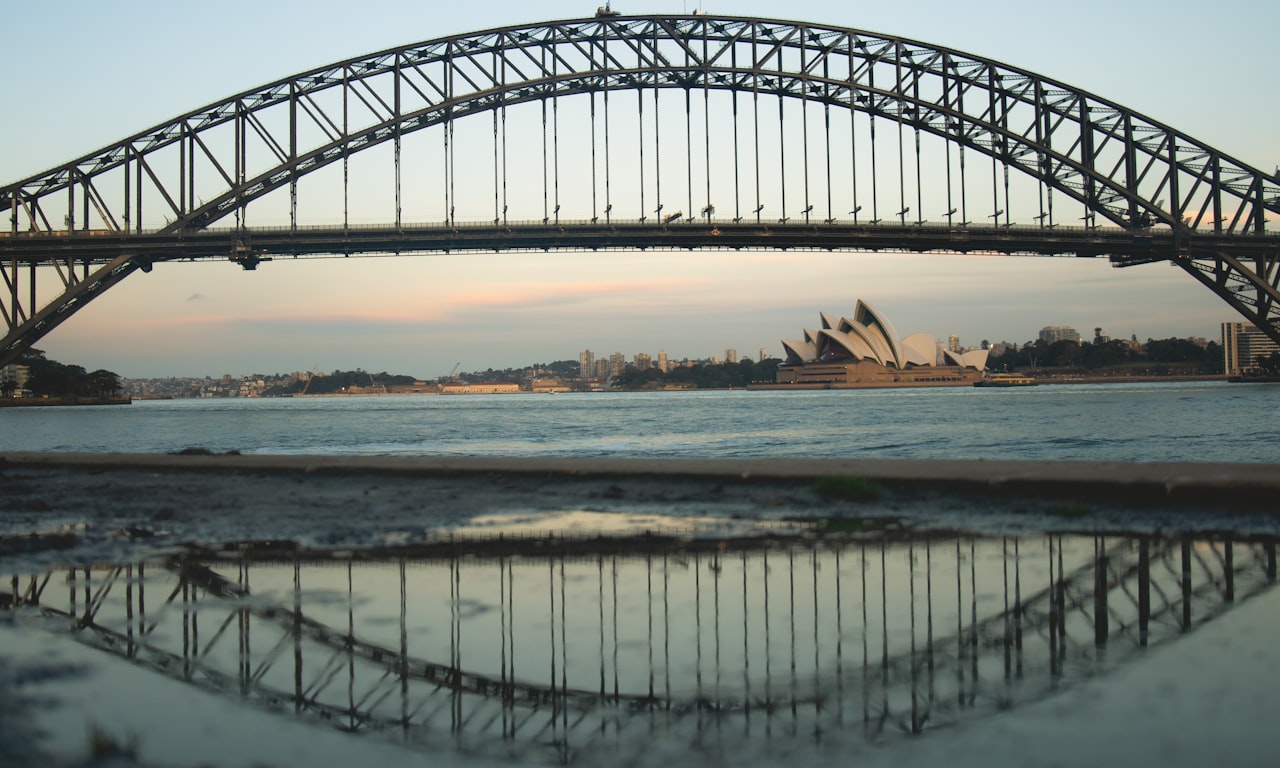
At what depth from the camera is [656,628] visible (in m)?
5.35

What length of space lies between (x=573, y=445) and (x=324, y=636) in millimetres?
23849

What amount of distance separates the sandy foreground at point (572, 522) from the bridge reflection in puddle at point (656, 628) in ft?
0.76

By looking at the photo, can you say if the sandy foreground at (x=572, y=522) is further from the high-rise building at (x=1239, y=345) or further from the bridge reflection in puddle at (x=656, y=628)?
the high-rise building at (x=1239, y=345)

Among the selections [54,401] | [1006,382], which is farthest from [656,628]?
[1006,382]

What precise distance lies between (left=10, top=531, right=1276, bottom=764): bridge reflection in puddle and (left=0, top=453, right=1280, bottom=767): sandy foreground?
23 cm

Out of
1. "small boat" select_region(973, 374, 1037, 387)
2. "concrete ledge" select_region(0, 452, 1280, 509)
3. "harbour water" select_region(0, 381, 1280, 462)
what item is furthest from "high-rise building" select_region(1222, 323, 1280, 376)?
"concrete ledge" select_region(0, 452, 1280, 509)

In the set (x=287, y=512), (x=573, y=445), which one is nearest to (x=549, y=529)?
(x=287, y=512)

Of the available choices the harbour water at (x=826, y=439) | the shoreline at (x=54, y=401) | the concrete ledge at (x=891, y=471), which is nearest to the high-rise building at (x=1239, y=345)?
the harbour water at (x=826, y=439)

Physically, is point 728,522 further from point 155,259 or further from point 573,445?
point 155,259

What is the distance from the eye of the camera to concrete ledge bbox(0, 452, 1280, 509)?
33.1 ft

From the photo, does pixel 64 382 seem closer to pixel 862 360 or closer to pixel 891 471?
pixel 862 360

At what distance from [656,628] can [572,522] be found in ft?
14.2

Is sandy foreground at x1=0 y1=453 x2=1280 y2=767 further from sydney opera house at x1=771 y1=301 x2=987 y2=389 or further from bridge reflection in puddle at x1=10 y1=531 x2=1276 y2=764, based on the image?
sydney opera house at x1=771 y1=301 x2=987 y2=389

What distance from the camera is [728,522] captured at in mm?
9453
